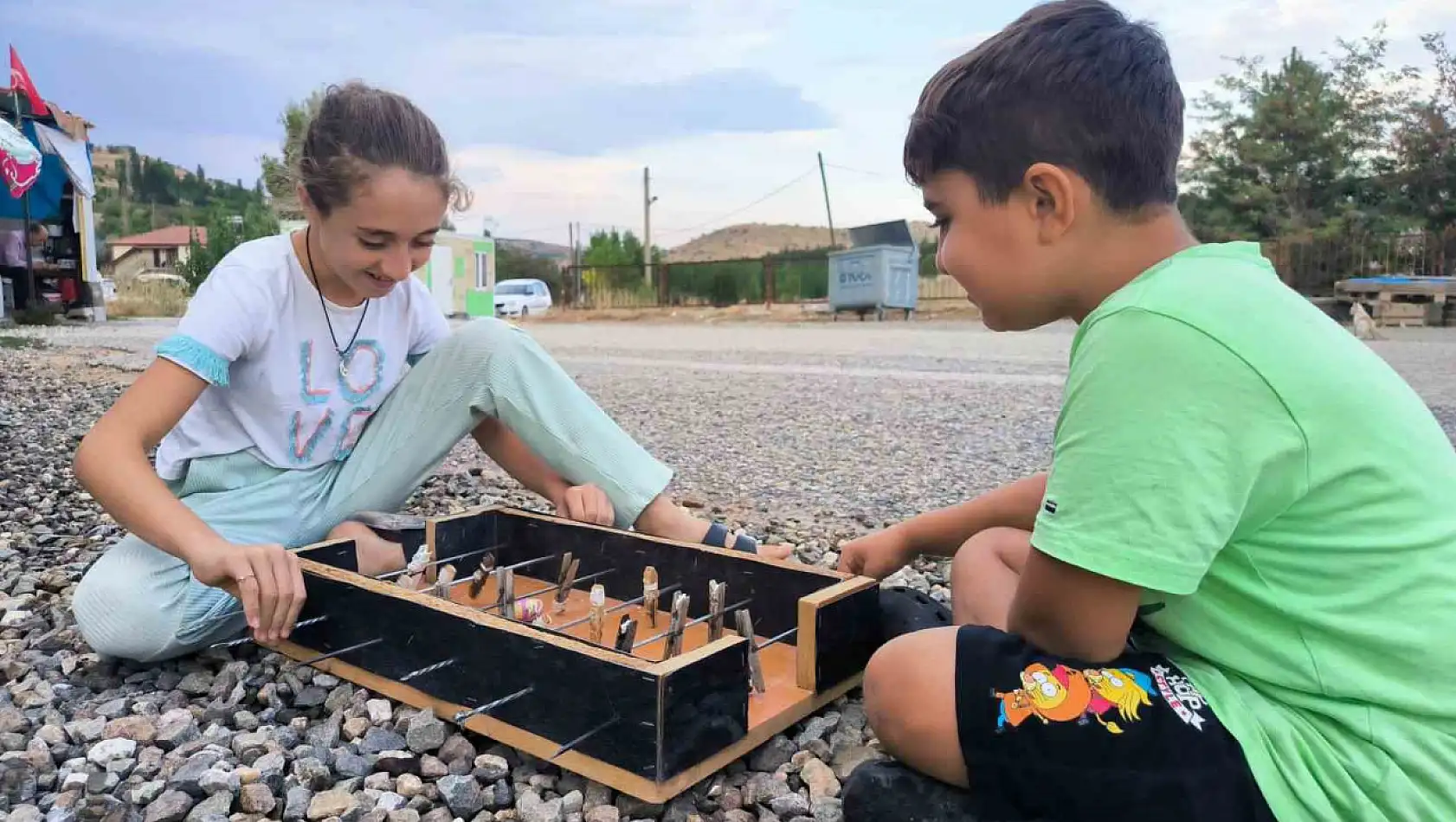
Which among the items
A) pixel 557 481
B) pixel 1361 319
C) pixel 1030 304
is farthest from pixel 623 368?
pixel 1361 319

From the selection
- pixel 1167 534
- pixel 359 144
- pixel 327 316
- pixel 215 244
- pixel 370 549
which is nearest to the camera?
pixel 1167 534

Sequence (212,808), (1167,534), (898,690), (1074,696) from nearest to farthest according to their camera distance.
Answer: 1. (1167,534)
2. (1074,696)
3. (898,690)
4. (212,808)

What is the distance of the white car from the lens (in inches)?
1048

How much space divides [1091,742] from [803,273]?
24418 millimetres

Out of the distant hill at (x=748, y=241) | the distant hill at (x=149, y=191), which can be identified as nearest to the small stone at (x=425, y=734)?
the distant hill at (x=748, y=241)

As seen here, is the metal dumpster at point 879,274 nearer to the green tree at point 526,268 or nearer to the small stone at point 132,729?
the small stone at point 132,729

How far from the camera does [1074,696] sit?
1164 mm

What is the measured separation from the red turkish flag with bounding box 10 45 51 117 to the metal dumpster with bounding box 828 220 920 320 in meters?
12.3

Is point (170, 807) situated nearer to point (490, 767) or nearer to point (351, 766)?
point (351, 766)

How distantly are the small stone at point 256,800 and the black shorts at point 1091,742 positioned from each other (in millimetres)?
941

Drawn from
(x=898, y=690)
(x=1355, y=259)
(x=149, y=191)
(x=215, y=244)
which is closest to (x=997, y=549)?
(x=898, y=690)

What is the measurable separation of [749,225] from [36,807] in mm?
64638

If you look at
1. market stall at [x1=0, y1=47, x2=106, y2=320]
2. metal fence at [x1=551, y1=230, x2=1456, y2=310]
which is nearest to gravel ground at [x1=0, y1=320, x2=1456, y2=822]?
market stall at [x1=0, y1=47, x2=106, y2=320]

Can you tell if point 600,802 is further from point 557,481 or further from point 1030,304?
point 557,481
